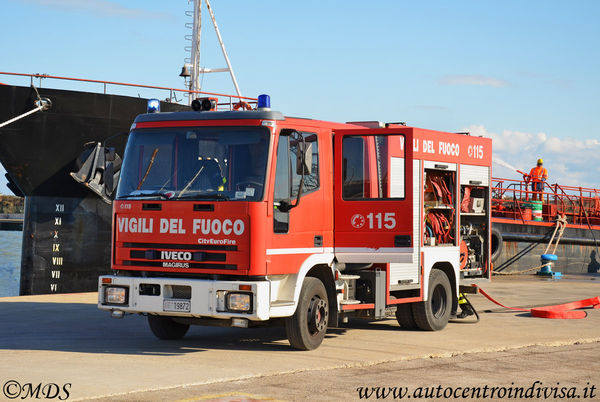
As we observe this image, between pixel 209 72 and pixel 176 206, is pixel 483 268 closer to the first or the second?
pixel 176 206

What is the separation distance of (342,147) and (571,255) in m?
18.5

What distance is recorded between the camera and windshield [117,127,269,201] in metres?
9.16

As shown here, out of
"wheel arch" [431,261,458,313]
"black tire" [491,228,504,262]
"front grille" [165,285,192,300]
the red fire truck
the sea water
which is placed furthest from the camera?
the sea water

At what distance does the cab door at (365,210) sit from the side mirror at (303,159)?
37.1 inches

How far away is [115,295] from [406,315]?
4461 millimetres

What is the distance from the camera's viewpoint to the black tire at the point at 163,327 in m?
10.6

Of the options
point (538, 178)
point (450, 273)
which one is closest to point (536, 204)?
point (538, 178)

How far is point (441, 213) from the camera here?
12.4 metres

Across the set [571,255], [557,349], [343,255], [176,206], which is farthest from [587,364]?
[571,255]

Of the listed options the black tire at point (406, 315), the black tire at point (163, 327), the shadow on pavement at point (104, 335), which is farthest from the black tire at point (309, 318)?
the black tire at point (406, 315)

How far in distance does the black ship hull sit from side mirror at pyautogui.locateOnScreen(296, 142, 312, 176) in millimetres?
9423

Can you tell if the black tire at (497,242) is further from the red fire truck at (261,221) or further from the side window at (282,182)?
the side window at (282,182)

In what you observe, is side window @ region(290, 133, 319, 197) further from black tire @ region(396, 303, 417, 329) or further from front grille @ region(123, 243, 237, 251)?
black tire @ region(396, 303, 417, 329)

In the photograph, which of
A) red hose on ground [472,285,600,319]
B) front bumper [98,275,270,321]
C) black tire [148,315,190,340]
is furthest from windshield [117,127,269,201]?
red hose on ground [472,285,600,319]
